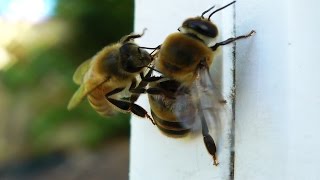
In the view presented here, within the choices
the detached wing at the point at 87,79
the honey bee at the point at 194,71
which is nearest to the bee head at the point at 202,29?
the honey bee at the point at 194,71

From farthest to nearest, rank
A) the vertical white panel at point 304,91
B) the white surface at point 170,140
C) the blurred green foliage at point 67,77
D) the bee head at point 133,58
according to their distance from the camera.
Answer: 1. the blurred green foliage at point 67,77
2. the bee head at point 133,58
3. the white surface at point 170,140
4. the vertical white panel at point 304,91

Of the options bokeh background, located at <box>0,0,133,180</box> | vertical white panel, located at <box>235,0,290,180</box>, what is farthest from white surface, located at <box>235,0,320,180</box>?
bokeh background, located at <box>0,0,133,180</box>

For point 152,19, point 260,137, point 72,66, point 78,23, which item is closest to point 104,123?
point 72,66

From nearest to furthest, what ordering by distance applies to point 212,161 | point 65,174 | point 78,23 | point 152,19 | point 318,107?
point 318,107, point 212,161, point 152,19, point 78,23, point 65,174

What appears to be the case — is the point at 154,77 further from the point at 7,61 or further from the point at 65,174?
the point at 65,174

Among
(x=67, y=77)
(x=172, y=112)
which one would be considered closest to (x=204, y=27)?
(x=172, y=112)

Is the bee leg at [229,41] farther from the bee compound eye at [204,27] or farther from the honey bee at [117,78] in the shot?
the honey bee at [117,78]
